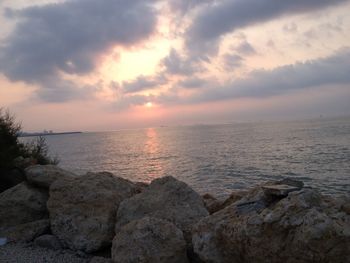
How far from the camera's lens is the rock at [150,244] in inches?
290

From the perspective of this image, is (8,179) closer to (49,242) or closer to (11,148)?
(11,148)

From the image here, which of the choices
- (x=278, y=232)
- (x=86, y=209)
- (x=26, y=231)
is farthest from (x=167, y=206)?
(x=26, y=231)

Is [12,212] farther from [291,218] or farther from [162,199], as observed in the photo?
[291,218]

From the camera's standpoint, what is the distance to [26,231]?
10.2 meters

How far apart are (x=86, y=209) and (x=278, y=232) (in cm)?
495

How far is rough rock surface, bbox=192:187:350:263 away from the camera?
19.3 ft

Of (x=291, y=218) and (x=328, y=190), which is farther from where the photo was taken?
(x=328, y=190)

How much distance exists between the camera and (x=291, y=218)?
20.4 feet

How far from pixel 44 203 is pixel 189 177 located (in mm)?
20403

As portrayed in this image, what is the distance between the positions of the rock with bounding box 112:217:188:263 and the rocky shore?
0.02m

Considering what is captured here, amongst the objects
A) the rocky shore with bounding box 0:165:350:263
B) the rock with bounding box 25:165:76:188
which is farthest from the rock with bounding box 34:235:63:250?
the rock with bounding box 25:165:76:188

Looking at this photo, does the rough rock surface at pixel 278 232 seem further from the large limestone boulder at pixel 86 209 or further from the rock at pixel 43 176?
the rock at pixel 43 176

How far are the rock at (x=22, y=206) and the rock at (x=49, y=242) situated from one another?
179 cm

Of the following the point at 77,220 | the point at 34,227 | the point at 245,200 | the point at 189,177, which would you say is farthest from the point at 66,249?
the point at 189,177
